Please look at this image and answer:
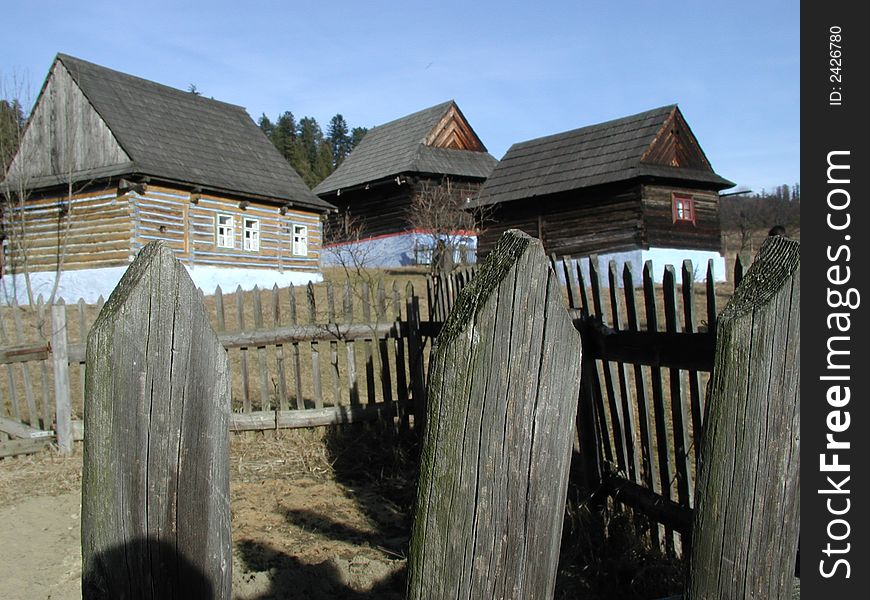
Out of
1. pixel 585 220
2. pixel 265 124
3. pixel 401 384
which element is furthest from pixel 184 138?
pixel 265 124

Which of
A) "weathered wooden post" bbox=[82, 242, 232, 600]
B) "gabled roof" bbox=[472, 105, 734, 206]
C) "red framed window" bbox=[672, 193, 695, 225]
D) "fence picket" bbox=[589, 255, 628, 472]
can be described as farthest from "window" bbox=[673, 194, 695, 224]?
"weathered wooden post" bbox=[82, 242, 232, 600]

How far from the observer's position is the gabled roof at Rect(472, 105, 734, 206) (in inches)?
942

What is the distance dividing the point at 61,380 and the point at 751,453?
270 inches

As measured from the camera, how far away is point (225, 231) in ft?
73.0

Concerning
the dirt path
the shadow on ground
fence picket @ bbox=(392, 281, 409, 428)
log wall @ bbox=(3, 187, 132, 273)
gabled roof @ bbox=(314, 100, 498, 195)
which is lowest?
the dirt path

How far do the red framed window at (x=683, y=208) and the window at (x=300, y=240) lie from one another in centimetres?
1310

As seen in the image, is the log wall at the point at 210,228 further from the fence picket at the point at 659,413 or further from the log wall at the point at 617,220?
Result: the fence picket at the point at 659,413

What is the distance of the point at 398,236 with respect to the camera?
102 feet

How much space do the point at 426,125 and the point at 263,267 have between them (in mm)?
14790

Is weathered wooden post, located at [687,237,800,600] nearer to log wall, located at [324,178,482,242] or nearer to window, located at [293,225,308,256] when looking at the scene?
window, located at [293,225,308,256]

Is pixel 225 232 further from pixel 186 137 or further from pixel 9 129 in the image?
pixel 9 129

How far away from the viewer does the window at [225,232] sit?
2188cm

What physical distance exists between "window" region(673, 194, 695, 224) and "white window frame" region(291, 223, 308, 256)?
13141 millimetres

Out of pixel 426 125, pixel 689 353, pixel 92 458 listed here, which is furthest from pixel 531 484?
pixel 426 125
